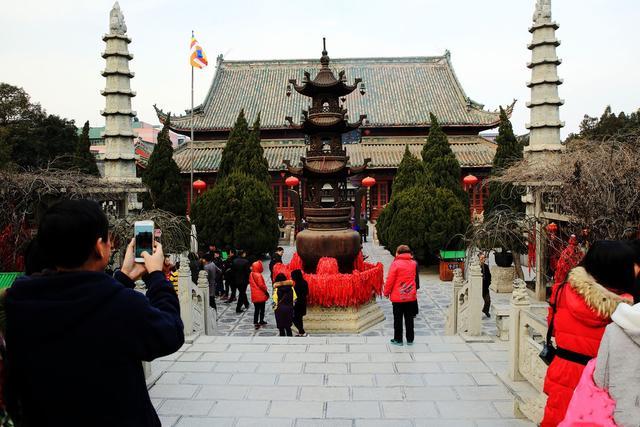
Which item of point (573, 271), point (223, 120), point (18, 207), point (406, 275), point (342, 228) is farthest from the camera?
point (223, 120)

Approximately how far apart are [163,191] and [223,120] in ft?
35.2

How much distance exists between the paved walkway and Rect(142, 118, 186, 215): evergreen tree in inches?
546

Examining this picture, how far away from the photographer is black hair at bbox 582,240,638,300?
2729 millimetres

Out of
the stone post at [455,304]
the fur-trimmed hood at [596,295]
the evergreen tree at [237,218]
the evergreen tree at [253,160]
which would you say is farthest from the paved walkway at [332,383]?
the evergreen tree at [253,160]

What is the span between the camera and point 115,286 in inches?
70.5

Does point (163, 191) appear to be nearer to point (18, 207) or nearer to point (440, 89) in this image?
point (18, 207)

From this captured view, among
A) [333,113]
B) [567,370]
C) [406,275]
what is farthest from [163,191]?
[567,370]

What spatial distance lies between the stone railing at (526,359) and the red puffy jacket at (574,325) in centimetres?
91

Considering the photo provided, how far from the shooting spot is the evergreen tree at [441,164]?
18172 millimetres

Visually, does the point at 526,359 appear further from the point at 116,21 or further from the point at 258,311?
the point at 116,21

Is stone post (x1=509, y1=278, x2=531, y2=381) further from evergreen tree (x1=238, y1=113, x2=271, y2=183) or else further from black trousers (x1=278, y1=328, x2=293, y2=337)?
evergreen tree (x1=238, y1=113, x2=271, y2=183)

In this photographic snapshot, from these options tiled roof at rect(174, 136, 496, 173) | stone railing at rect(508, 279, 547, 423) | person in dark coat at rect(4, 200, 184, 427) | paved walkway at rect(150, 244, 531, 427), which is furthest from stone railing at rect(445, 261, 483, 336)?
tiled roof at rect(174, 136, 496, 173)

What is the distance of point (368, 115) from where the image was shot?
29.7 m

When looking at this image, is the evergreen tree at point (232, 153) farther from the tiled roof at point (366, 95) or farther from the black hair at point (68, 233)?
the black hair at point (68, 233)
